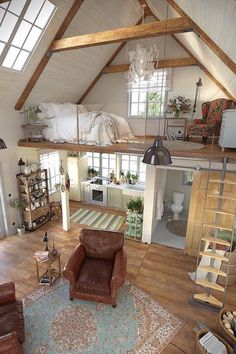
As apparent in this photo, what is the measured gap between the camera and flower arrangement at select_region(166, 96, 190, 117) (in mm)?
5793

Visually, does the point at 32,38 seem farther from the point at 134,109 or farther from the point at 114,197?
the point at 114,197

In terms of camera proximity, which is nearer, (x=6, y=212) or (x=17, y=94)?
(x=17, y=94)

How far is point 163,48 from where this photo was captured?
6.05 metres

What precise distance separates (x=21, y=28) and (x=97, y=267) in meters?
4.41

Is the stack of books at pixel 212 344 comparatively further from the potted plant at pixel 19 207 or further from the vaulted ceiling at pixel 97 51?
the potted plant at pixel 19 207

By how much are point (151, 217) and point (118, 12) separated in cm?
491

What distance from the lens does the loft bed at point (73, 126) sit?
4.76 metres

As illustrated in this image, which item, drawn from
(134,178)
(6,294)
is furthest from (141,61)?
(6,294)

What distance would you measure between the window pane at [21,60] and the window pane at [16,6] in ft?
2.34

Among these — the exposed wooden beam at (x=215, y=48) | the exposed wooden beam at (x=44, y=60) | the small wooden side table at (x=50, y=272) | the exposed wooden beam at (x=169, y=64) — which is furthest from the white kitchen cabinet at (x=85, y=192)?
the exposed wooden beam at (x=215, y=48)

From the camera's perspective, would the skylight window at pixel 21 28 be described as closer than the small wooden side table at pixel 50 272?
Yes

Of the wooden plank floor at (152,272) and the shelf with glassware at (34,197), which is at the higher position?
the shelf with glassware at (34,197)

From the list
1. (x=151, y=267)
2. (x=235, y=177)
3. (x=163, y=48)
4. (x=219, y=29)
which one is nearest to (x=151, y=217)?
(x=151, y=267)

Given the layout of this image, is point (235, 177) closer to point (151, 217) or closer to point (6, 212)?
point (151, 217)
